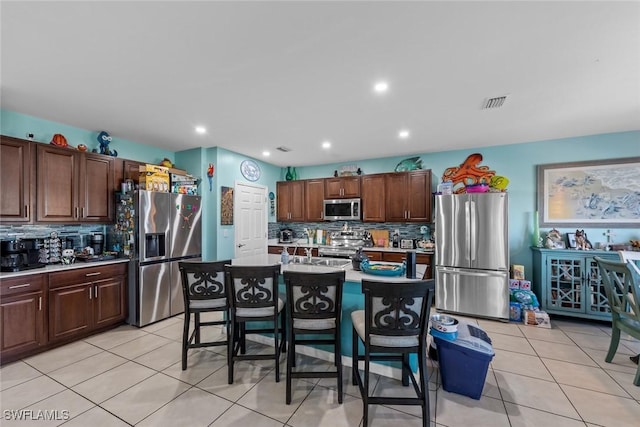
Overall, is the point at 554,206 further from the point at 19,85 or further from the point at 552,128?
the point at 19,85

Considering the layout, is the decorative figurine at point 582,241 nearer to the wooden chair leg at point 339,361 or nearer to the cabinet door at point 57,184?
the wooden chair leg at point 339,361

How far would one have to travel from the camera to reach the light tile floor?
6.06ft

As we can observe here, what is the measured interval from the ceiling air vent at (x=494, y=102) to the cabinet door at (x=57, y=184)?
4.76m

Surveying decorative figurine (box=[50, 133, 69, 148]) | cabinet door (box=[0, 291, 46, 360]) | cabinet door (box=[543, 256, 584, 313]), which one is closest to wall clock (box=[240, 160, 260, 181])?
decorative figurine (box=[50, 133, 69, 148])

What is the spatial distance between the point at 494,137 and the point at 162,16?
4.22m

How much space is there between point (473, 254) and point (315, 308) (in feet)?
9.42

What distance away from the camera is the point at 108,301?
329 cm

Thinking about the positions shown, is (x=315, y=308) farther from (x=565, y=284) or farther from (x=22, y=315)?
(x=565, y=284)

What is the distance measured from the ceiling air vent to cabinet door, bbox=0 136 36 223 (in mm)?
4893

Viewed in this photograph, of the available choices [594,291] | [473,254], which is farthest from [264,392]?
[594,291]

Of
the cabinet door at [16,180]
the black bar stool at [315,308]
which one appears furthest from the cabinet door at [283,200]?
the black bar stool at [315,308]

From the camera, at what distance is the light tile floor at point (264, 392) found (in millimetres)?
1846

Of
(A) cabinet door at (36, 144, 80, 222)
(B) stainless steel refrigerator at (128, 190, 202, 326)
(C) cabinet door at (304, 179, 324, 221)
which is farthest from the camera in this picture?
(C) cabinet door at (304, 179, 324, 221)

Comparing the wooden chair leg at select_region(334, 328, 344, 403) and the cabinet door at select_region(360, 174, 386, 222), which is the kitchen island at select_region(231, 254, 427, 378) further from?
the cabinet door at select_region(360, 174, 386, 222)
